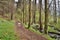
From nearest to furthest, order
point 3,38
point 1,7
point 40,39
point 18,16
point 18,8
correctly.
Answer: point 3,38 < point 40,39 < point 1,7 < point 18,16 < point 18,8

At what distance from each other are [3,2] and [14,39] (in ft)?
92.6

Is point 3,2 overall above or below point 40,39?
above

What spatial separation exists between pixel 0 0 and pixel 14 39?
28881 mm

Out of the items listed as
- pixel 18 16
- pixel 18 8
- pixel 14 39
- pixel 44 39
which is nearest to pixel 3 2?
pixel 18 16

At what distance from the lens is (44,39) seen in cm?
1420

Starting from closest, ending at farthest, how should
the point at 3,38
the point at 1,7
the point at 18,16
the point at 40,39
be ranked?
the point at 3,38, the point at 40,39, the point at 1,7, the point at 18,16

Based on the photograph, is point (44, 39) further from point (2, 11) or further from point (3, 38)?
point (2, 11)

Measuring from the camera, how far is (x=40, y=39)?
13.8m

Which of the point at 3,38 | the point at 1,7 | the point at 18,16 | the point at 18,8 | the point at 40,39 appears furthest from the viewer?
the point at 18,8

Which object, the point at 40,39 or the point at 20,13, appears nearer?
the point at 40,39

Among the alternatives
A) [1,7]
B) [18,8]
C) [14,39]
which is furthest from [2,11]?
[14,39]

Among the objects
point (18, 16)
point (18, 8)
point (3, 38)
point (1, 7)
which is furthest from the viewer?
point (18, 8)

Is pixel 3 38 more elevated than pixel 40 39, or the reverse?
pixel 3 38

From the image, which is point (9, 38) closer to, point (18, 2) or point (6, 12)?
point (6, 12)
